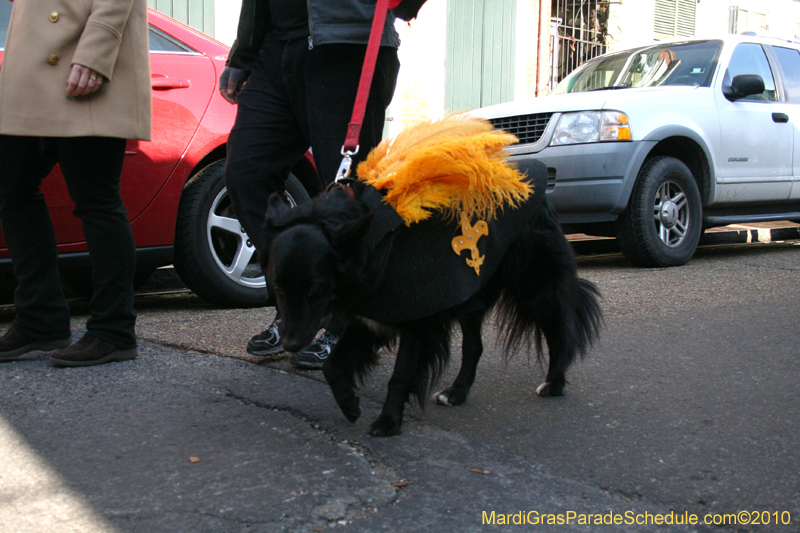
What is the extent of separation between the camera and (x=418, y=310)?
217cm

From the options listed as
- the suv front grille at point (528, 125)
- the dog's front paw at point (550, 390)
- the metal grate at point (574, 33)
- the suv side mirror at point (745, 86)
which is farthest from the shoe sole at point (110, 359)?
the metal grate at point (574, 33)

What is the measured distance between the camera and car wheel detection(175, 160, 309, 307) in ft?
12.6

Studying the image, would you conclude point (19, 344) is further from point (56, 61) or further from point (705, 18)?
point (705, 18)

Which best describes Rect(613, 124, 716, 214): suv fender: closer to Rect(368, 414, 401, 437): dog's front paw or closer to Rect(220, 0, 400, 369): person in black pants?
Rect(220, 0, 400, 369): person in black pants

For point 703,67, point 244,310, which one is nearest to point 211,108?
point 244,310

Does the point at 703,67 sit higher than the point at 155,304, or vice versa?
the point at 703,67

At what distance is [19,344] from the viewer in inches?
114

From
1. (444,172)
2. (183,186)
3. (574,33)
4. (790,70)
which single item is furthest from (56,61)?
(574,33)

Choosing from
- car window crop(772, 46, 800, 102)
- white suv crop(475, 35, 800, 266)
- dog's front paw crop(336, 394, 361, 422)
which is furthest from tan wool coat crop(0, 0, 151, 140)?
car window crop(772, 46, 800, 102)

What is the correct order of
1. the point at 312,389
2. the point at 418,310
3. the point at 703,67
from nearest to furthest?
the point at 418,310 → the point at 312,389 → the point at 703,67

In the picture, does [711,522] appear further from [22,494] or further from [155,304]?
[155,304]

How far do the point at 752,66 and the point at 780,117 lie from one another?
1.64 ft

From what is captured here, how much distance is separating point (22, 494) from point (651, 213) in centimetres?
473

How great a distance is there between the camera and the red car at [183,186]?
3.64 metres
